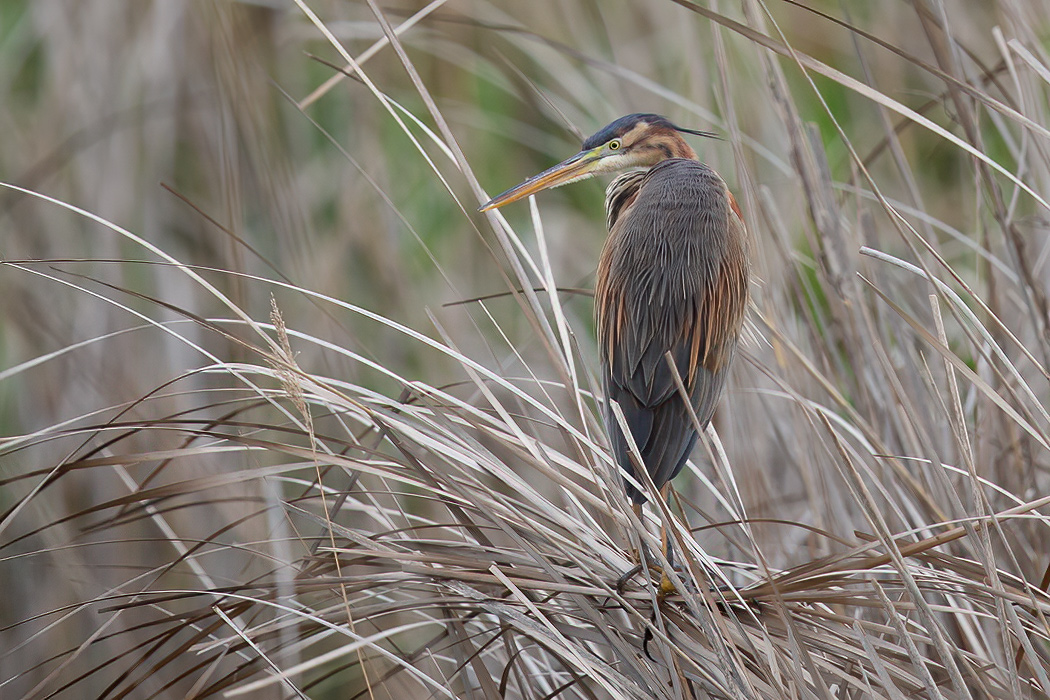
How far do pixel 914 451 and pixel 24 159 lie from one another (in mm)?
2357

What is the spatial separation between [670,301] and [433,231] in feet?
6.12

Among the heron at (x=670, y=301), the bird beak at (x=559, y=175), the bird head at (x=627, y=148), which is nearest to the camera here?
the heron at (x=670, y=301)

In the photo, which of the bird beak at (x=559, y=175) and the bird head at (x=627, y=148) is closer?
the bird beak at (x=559, y=175)

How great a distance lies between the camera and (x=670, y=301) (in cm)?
163

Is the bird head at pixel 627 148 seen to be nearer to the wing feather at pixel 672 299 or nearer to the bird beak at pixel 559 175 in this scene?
the bird beak at pixel 559 175

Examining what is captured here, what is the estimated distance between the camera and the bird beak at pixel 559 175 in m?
1.67

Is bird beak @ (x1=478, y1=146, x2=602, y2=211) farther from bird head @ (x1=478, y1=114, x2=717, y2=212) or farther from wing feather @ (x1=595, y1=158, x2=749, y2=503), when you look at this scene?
wing feather @ (x1=595, y1=158, x2=749, y2=503)

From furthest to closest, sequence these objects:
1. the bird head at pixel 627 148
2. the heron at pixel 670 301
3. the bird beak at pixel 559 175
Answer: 1. the bird head at pixel 627 148
2. the bird beak at pixel 559 175
3. the heron at pixel 670 301

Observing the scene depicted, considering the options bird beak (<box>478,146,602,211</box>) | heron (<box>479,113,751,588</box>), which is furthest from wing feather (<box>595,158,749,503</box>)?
bird beak (<box>478,146,602,211</box>)

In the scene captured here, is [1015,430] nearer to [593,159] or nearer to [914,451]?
[914,451]

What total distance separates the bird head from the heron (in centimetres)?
10

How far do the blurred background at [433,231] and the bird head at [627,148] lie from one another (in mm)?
78

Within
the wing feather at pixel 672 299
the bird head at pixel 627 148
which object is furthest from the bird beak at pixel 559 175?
the wing feather at pixel 672 299

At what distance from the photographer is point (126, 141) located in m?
2.85
